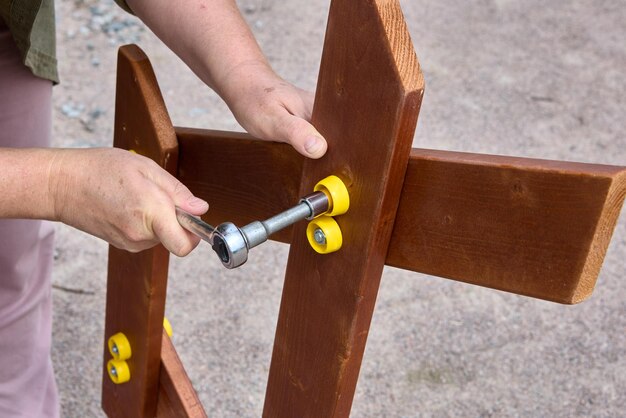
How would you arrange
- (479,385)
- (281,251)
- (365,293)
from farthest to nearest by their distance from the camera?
(281,251) < (479,385) < (365,293)

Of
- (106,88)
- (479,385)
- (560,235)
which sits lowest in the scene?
(479,385)

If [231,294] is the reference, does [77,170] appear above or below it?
above

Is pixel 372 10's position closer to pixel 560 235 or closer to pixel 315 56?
pixel 560 235

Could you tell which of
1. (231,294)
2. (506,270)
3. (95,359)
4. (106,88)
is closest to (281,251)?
(231,294)

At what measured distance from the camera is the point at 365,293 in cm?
72

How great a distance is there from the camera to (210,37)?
971mm

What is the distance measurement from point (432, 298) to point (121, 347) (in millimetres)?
1170

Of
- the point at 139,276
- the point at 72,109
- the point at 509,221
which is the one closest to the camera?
the point at 509,221

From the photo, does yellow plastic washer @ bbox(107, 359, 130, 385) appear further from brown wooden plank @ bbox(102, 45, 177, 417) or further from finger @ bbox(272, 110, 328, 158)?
finger @ bbox(272, 110, 328, 158)

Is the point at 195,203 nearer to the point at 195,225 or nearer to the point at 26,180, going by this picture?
the point at 195,225

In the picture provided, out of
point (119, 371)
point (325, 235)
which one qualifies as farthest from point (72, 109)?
point (325, 235)

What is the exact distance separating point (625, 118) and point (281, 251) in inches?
61.0

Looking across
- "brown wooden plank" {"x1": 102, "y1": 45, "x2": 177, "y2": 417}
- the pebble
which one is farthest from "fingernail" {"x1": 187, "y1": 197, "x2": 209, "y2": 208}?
the pebble

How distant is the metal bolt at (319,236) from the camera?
717mm
